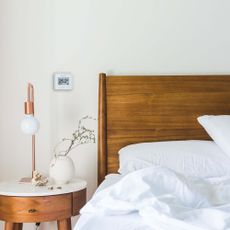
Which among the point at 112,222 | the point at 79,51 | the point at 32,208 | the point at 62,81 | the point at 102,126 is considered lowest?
→ the point at 32,208

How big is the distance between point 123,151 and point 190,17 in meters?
0.95

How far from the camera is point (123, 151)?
2299 mm

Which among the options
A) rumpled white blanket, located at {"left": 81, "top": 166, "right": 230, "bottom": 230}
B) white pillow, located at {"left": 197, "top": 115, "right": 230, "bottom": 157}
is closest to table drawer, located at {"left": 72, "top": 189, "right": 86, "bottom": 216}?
rumpled white blanket, located at {"left": 81, "top": 166, "right": 230, "bottom": 230}

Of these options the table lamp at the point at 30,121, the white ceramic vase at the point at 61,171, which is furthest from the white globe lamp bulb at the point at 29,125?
the white ceramic vase at the point at 61,171

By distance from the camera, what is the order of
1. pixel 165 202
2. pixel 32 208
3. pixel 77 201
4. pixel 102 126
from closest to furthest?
pixel 165 202 < pixel 32 208 < pixel 77 201 < pixel 102 126

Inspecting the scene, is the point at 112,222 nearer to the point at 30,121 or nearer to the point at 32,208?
the point at 32,208

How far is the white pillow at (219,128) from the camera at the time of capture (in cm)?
211

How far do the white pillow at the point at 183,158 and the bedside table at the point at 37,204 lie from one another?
0.31 metres

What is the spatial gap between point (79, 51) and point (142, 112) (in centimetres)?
52

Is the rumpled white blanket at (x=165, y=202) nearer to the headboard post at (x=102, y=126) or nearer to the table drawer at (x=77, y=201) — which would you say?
the table drawer at (x=77, y=201)

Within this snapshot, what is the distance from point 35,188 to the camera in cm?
210

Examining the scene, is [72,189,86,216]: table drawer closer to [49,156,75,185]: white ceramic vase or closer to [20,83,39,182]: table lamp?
[49,156,75,185]: white ceramic vase

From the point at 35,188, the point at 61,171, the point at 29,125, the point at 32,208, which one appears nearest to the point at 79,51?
the point at 29,125

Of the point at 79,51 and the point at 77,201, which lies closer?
the point at 77,201
